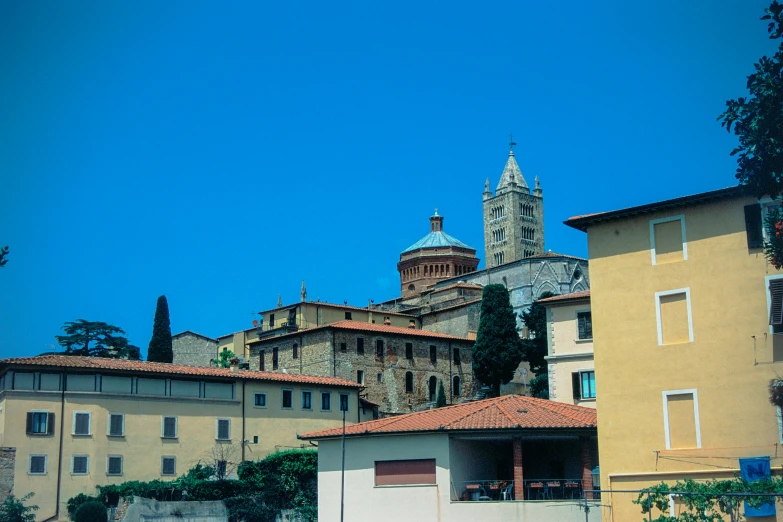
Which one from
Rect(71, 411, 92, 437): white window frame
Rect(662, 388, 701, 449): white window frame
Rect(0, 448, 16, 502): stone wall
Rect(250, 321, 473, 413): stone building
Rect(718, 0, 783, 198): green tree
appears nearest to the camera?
Rect(718, 0, 783, 198): green tree

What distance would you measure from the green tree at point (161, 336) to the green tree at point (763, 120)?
55.2 m

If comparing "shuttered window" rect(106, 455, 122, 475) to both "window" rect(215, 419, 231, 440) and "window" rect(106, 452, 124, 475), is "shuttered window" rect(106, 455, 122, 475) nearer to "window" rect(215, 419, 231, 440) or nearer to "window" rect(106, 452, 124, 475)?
"window" rect(106, 452, 124, 475)

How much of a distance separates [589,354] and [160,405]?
2063 centimetres

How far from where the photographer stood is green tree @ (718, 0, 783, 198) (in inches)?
859

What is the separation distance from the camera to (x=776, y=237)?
2322 centimetres

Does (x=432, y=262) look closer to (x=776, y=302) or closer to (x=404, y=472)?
(x=404, y=472)

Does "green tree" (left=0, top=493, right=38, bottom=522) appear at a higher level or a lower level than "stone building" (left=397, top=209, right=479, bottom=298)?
lower

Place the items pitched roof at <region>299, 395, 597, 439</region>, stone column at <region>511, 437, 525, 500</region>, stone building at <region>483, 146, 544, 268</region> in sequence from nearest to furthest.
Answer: stone column at <region>511, 437, 525, 500</region> → pitched roof at <region>299, 395, 597, 439</region> → stone building at <region>483, 146, 544, 268</region>

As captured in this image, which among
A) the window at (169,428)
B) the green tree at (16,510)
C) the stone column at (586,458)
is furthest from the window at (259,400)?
the stone column at (586,458)

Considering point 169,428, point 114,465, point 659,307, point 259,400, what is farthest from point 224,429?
point 659,307

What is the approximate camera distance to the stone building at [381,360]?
224 feet

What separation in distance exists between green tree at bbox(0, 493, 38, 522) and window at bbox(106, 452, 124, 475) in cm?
371

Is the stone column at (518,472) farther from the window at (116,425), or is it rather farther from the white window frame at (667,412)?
the window at (116,425)

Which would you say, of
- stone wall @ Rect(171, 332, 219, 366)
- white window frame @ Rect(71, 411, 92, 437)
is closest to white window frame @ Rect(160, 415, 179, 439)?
white window frame @ Rect(71, 411, 92, 437)
